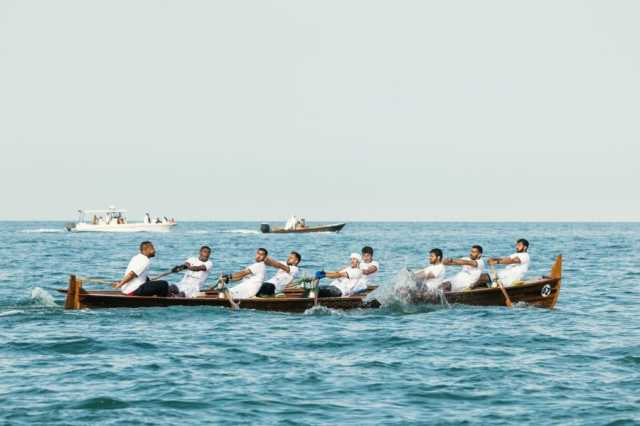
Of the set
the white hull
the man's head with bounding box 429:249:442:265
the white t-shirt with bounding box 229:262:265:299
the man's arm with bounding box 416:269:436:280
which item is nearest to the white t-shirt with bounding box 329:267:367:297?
the man's arm with bounding box 416:269:436:280

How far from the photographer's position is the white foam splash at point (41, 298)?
24289mm

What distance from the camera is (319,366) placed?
1540cm

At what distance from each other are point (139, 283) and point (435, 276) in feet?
25.2

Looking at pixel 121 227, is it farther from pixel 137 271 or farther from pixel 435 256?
pixel 435 256

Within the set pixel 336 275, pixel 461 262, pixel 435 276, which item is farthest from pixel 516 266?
A: pixel 336 275

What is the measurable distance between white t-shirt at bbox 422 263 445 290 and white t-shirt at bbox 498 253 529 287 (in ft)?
6.73

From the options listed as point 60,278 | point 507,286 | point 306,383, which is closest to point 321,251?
point 60,278

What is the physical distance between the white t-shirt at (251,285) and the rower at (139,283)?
195cm

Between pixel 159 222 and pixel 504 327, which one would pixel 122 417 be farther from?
pixel 159 222

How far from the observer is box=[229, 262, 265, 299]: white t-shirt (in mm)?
23125

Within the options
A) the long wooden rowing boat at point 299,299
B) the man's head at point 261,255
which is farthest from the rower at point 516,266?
the man's head at point 261,255

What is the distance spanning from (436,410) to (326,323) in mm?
8658

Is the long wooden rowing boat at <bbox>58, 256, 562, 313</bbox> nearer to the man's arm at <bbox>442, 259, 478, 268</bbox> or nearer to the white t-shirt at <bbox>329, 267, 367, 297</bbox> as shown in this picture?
the white t-shirt at <bbox>329, 267, 367, 297</bbox>

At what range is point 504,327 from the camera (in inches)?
800
